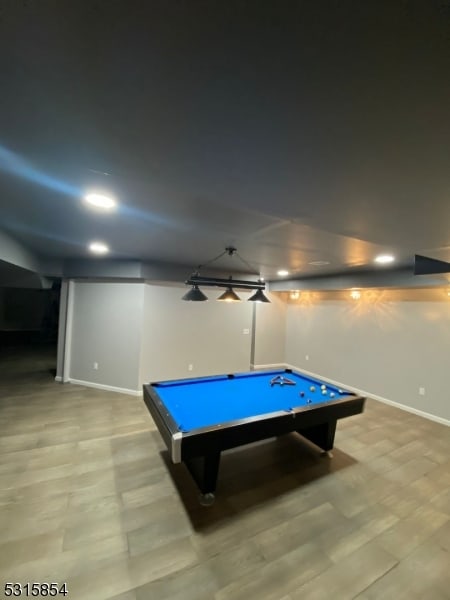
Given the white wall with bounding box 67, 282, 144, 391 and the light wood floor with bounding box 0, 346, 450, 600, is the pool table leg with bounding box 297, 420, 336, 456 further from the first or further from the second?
the white wall with bounding box 67, 282, 144, 391

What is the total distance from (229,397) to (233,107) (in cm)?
284

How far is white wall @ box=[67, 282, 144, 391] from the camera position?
4.86 metres

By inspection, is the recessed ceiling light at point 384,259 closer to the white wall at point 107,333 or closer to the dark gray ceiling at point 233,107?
the dark gray ceiling at point 233,107

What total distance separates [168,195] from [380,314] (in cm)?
491

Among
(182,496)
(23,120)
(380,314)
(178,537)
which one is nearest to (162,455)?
(182,496)

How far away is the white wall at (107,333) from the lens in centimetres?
486

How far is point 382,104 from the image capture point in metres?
0.83

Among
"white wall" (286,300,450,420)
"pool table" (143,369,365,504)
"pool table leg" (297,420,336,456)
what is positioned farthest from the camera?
"white wall" (286,300,450,420)

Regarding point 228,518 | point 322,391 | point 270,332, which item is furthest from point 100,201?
point 270,332

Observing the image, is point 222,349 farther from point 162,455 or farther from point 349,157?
point 349,157

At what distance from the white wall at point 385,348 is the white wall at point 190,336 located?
175 cm

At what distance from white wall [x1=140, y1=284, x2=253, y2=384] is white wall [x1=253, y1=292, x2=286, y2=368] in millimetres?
571

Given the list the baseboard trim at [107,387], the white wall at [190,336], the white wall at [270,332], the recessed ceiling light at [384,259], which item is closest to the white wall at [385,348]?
the white wall at [270,332]

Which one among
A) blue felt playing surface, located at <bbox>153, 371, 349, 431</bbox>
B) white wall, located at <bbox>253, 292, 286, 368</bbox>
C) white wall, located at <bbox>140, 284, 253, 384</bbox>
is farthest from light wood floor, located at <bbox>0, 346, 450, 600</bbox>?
white wall, located at <bbox>253, 292, 286, 368</bbox>
